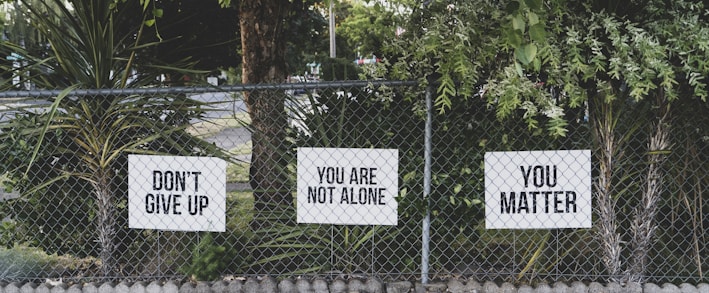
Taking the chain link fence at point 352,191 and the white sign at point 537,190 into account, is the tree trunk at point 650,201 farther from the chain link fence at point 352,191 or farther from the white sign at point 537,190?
the white sign at point 537,190

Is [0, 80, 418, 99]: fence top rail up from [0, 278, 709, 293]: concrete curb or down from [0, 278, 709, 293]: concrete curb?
up

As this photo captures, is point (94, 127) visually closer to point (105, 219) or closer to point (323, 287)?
point (105, 219)

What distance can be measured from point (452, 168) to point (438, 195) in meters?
0.21

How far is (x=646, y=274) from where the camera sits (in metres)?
4.54

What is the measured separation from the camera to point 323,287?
4.45 m

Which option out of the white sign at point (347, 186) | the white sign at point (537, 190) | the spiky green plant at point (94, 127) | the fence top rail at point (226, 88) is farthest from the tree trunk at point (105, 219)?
the white sign at point (537, 190)

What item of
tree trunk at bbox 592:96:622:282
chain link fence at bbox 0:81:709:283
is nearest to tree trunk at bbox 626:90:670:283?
chain link fence at bbox 0:81:709:283

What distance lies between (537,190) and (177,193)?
2.40 meters

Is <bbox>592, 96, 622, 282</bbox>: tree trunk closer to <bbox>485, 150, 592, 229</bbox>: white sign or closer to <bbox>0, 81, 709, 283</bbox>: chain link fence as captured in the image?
<bbox>0, 81, 709, 283</bbox>: chain link fence

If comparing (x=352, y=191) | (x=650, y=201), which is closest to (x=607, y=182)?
(x=650, y=201)

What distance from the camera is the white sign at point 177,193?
14.5ft

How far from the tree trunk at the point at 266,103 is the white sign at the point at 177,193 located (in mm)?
332

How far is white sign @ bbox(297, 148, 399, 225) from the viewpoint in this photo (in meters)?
4.34

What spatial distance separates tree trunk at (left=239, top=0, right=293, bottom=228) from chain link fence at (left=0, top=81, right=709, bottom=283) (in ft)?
0.14
